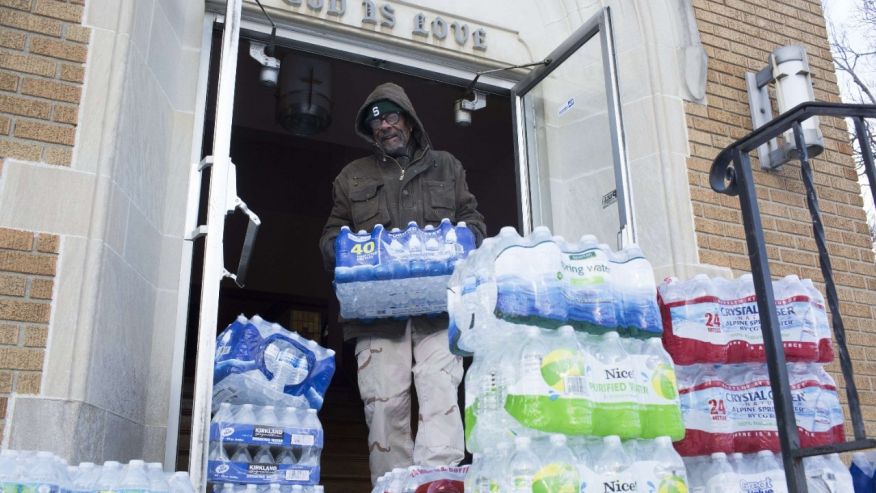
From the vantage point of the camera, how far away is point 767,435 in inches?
124

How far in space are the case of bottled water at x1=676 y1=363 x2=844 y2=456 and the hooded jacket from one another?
1.50 metres

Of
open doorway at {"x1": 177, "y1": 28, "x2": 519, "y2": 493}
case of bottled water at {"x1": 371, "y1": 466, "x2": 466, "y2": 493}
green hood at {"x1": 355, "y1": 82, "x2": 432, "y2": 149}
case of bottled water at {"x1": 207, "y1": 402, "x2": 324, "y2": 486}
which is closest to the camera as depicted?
case of bottled water at {"x1": 371, "y1": 466, "x2": 466, "y2": 493}

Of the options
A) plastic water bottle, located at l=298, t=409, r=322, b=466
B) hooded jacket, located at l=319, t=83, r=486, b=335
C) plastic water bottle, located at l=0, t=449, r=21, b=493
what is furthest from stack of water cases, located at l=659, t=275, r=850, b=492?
plastic water bottle, located at l=0, t=449, r=21, b=493

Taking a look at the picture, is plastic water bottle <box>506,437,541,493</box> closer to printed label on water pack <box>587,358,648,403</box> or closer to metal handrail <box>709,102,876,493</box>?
printed label on water pack <box>587,358,648,403</box>

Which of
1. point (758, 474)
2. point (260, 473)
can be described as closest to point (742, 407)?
point (758, 474)

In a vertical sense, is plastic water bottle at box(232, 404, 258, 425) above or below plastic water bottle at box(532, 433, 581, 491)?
above

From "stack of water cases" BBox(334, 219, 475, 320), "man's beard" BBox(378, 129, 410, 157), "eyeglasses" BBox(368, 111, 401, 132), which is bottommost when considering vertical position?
"stack of water cases" BBox(334, 219, 475, 320)

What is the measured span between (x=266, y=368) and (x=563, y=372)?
173 cm

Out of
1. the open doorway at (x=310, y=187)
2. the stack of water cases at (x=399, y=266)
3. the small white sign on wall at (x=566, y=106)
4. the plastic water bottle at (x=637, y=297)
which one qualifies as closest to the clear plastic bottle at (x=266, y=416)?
the stack of water cases at (x=399, y=266)

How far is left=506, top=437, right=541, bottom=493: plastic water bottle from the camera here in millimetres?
2535

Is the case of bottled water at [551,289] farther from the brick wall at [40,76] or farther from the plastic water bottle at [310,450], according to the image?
the brick wall at [40,76]

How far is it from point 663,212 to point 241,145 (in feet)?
20.8

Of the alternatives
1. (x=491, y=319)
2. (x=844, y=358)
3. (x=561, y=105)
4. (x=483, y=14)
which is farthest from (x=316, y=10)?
(x=844, y=358)

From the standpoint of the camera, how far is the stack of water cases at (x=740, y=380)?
3148 millimetres
